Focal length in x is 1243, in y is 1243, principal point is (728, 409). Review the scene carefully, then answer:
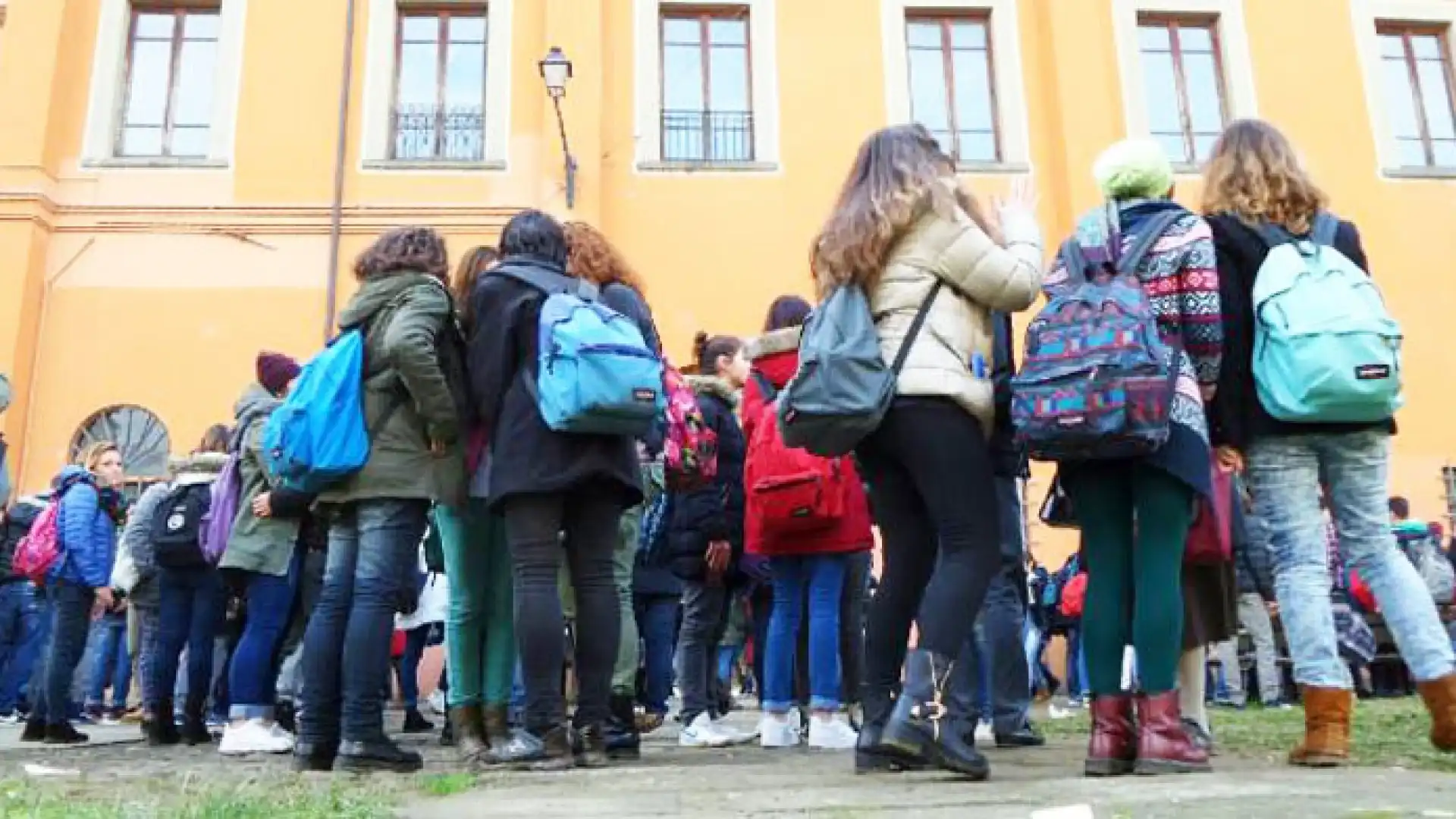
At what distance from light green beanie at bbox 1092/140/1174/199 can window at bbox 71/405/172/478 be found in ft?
40.4

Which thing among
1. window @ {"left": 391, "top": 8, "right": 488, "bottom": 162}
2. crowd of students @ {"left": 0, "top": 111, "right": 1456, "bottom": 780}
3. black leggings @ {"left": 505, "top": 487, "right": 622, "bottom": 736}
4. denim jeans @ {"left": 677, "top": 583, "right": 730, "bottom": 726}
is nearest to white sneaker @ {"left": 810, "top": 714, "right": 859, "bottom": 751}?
crowd of students @ {"left": 0, "top": 111, "right": 1456, "bottom": 780}

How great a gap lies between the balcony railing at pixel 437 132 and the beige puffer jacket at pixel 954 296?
12.0 meters

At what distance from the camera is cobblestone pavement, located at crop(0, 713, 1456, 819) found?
8.29 ft

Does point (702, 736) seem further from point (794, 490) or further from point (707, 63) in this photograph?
point (707, 63)

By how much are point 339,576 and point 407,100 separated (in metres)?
12.0

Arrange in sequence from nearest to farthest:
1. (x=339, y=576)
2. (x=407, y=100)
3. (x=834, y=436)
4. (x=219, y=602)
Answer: (x=834, y=436) → (x=339, y=576) → (x=219, y=602) → (x=407, y=100)

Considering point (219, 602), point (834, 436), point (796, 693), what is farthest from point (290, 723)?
point (834, 436)

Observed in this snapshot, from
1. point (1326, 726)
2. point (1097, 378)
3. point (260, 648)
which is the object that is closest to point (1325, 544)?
point (1326, 726)

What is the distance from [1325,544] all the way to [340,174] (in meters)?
12.8

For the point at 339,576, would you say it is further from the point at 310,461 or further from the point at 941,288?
the point at 941,288

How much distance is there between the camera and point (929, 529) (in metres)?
3.72

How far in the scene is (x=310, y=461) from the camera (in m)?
4.13

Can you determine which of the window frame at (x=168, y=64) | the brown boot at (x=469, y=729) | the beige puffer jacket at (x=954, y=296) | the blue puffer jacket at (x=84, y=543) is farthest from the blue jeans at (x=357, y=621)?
the window frame at (x=168, y=64)

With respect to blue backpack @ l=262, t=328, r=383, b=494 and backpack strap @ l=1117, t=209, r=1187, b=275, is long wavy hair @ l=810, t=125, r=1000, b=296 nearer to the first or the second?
backpack strap @ l=1117, t=209, r=1187, b=275
